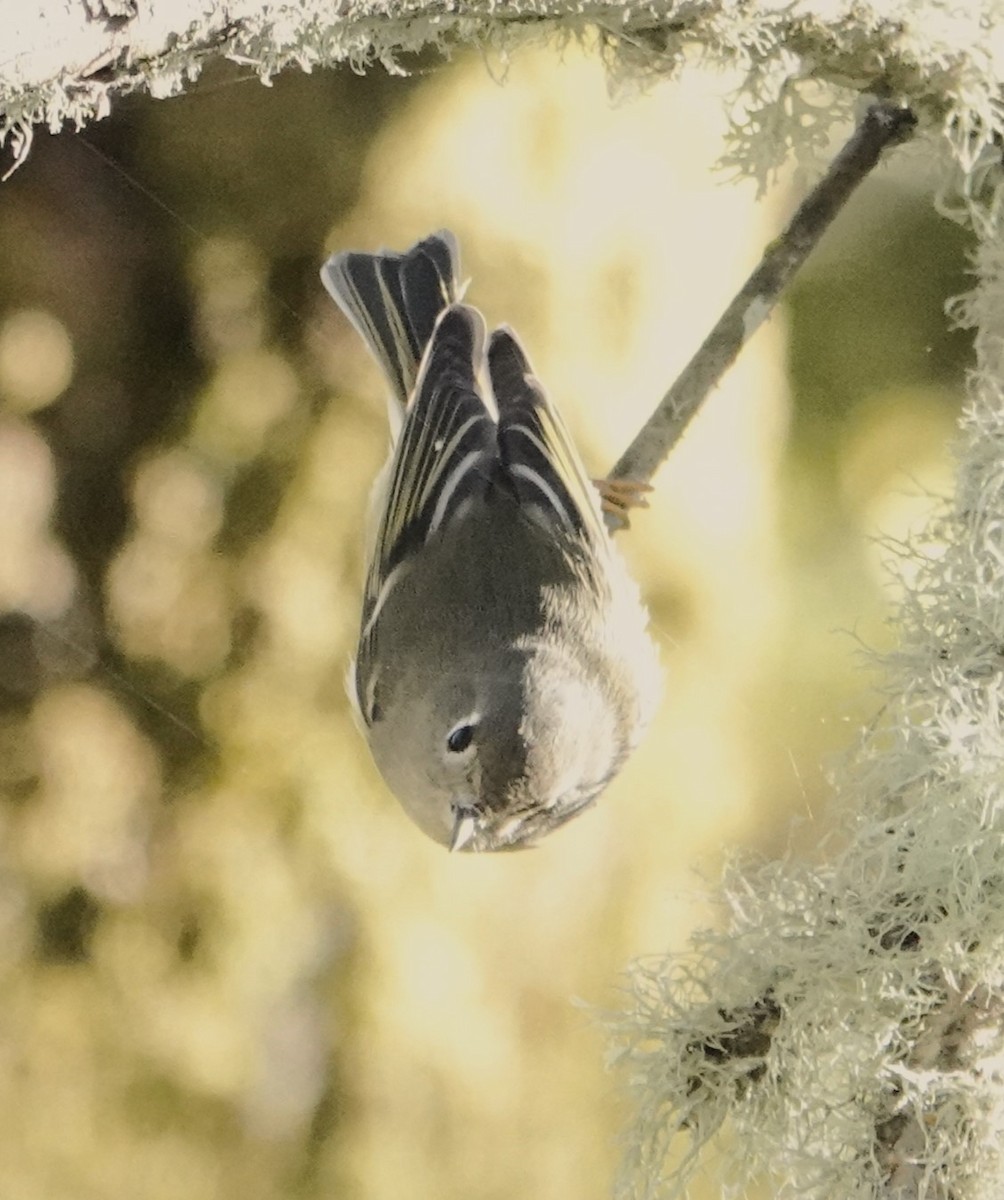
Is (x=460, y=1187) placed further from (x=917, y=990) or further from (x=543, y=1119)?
(x=917, y=990)

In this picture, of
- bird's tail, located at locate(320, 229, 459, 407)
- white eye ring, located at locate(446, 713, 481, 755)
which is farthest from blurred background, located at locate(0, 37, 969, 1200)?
white eye ring, located at locate(446, 713, 481, 755)

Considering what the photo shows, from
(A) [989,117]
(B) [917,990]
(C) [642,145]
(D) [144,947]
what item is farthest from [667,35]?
(D) [144,947]

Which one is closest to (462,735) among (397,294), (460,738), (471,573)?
(460,738)

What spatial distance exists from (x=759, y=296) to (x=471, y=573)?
345mm

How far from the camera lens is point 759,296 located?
1.07 metres

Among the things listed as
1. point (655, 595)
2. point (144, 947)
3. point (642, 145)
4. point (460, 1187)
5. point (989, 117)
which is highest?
point (989, 117)

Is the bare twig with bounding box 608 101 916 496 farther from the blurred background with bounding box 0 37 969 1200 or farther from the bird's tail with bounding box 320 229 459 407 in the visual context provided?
the bird's tail with bounding box 320 229 459 407

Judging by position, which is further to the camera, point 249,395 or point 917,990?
point 249,395

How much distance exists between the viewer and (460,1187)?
130 cm

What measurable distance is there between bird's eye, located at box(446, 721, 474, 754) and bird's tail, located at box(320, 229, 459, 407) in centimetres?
35

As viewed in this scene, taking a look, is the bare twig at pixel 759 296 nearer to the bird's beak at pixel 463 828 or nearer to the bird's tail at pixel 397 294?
the bird's tail at pixel 397 294

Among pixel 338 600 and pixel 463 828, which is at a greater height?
pixel 463 828

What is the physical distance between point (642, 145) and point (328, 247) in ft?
1.10

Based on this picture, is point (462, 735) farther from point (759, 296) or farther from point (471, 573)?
point (759, 296)
